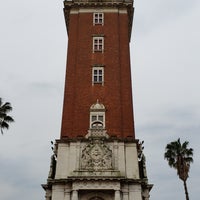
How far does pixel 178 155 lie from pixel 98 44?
14.5 meters

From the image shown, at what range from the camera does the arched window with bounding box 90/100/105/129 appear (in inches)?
1258

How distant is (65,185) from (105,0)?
20401 mm

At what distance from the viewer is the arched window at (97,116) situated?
105ft

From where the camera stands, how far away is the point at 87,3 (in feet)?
128

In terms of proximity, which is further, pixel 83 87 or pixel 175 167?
pixel 175 167

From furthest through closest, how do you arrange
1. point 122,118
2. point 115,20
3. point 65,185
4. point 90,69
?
point 115,20 < point 90,69 < point 122,118 < point 65,185

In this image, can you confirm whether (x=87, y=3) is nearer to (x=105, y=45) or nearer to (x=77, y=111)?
(x=105, y=45)

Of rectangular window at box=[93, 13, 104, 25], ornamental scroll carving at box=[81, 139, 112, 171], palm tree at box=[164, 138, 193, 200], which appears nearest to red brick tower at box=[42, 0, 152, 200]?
ornamental scroll carving at box=[81, 139, 112, 171]

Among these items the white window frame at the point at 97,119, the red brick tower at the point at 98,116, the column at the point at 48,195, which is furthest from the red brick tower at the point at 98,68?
the column at the point at 48,195

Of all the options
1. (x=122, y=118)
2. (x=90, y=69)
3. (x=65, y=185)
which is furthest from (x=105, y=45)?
(x=65, y=185)

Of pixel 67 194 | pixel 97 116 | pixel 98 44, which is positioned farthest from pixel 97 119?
pixel 98 44

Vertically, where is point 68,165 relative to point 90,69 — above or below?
below

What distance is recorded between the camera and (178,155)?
39.7 m

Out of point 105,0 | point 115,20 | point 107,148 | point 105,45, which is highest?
point 105,0
